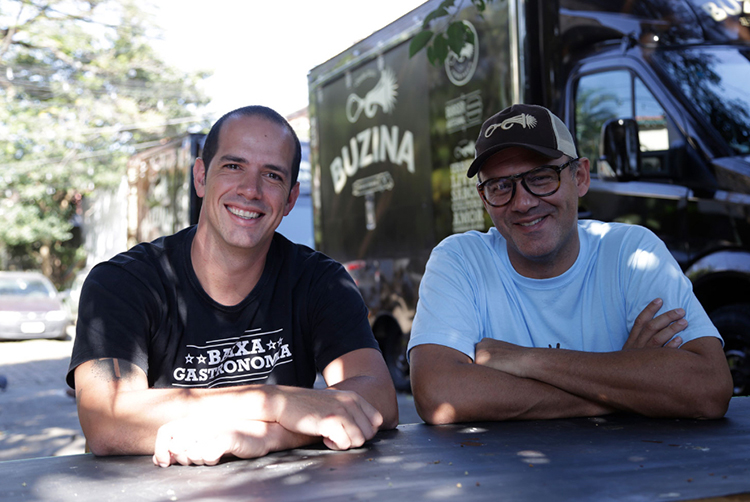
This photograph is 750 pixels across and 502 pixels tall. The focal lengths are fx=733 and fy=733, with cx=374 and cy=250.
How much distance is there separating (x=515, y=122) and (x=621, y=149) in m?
2.26

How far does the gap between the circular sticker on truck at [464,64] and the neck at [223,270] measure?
355cm

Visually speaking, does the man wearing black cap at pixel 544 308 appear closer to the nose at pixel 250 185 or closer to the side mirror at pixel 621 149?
the nose at pixel 250 185

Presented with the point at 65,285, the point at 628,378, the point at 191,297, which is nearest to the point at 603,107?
the point at 628,378

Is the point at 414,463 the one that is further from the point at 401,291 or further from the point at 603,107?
the point at 401,291

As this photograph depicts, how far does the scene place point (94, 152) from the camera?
26625 millimetres

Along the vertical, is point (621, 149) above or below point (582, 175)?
above

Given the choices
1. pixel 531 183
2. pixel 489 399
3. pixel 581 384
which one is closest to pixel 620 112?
pixel 531 183

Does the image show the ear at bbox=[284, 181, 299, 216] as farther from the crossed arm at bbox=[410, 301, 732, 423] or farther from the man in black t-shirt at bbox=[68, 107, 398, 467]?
the crossed arm at bbox=[410, 301, 732, 423]

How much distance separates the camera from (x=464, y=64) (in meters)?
5.82

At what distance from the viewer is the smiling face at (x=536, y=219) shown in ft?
8.71

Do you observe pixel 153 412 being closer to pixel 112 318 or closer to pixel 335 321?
pixel 112 318

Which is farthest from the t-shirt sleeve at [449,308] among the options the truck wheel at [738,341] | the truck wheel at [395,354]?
the truck wheel at [395,354]

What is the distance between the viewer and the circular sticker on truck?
567cm

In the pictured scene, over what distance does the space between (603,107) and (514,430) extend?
3601mm
